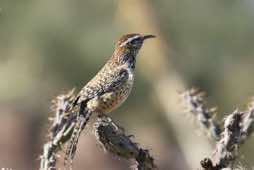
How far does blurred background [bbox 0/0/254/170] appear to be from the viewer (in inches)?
601

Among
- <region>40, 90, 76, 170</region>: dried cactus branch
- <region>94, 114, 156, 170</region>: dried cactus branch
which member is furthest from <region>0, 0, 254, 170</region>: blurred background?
<region>94, 114, 156, 170</region>: dried cactus branch

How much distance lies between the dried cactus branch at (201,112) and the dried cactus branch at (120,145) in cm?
135

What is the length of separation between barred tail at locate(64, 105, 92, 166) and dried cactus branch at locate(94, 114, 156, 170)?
44 centimetres

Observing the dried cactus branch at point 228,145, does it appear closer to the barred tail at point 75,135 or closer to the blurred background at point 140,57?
the barred tail at point 75,135

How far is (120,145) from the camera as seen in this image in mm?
4824

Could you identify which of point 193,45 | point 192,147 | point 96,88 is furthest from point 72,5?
point 96,88

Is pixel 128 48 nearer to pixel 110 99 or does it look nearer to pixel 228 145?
pixel 110 99

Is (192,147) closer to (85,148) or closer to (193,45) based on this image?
(193,45)

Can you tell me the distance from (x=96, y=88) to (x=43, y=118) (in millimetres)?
17844

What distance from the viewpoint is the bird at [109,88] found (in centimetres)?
577

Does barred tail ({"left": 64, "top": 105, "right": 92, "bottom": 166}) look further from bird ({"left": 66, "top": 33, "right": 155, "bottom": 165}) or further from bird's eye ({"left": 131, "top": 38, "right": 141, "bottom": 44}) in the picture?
bird's eye ({"left": 131, "top": 38, "right": 141, "bottom": 44})

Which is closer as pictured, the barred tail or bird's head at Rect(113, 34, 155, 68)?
the barred tail

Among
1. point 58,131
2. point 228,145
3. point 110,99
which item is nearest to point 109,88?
point 110,99

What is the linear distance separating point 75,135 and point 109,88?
2.12ft
